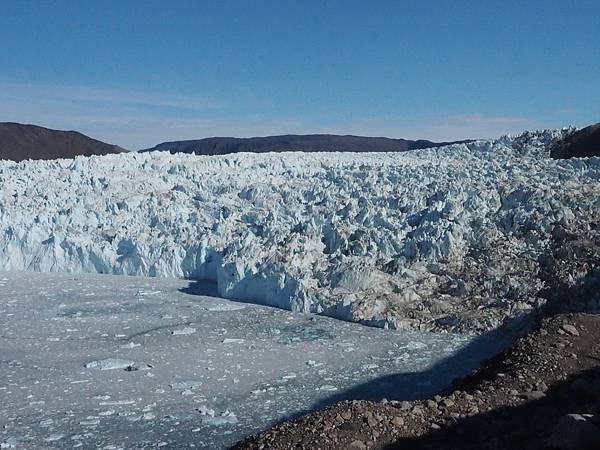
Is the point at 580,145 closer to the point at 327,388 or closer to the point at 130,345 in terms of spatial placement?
the point at 327,388

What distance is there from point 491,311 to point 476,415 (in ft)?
9.63

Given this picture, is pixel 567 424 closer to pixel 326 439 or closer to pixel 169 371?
pixel 326 439

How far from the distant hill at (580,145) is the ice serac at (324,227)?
0.89 metres

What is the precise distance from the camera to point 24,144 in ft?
103

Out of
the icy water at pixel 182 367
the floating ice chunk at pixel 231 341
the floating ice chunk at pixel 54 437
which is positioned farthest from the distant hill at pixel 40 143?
the floating ice chunk at pixel 54 437

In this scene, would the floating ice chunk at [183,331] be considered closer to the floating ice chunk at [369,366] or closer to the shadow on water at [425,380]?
the floating ice chunk at [369,366]

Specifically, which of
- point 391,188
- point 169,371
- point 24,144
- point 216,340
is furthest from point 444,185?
point 24,144

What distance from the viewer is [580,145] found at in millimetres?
13805

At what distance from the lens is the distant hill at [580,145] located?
13.5 meters

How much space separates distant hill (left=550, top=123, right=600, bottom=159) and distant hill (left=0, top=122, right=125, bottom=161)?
24502mm

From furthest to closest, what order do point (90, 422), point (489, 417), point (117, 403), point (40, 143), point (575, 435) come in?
1. point (40, 143)
2. point (117, 403)
3. point (90, 422)
4. point (489, 417)
5. point (575, 435)

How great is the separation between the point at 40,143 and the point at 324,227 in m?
27.2

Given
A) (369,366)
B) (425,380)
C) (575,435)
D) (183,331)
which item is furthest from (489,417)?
(183,331)

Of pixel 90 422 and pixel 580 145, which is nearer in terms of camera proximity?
pixel 90 422
